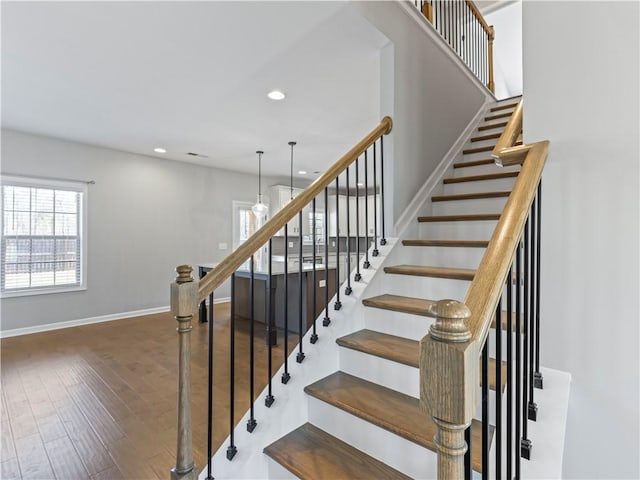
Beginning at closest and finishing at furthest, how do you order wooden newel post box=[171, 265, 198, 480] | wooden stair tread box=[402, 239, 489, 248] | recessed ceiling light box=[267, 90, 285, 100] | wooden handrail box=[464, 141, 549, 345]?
wooden handrail box=[464, 141, 549, 345]
wooden newel post box=[171, 265, 198, 480]
wooden stair tread box=[402, 239, 489, 248]
recessed ceiling light box=[267, 90, 285, 100]

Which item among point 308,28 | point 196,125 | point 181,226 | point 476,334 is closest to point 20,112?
point 196,125

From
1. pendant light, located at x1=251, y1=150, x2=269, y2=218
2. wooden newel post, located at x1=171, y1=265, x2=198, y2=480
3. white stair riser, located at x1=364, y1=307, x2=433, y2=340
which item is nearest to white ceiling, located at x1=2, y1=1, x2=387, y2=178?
pendant light, located at x1=251, y1=150, x2=269, y2=218

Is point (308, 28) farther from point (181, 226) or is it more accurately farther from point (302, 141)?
point (181, 226)

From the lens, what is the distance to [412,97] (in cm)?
281

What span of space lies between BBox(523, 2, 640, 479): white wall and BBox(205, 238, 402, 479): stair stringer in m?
0.94

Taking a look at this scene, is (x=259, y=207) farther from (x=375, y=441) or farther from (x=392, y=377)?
(x=375, y=441)

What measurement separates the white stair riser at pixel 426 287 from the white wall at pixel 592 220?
1.55ft

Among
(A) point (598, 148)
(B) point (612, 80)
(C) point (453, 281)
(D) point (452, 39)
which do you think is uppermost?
(D) point (452, 39)

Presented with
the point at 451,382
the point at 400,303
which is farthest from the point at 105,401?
the point at 451,382

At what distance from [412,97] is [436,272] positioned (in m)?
1.58

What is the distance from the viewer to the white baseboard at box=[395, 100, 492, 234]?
8.67 ft

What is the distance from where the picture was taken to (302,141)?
491cm

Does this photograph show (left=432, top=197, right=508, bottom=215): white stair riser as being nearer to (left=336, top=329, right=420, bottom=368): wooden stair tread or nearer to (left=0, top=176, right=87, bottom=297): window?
(left=336, top=329, right=420, bottom=368): wooden stair tread

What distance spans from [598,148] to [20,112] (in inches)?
196
